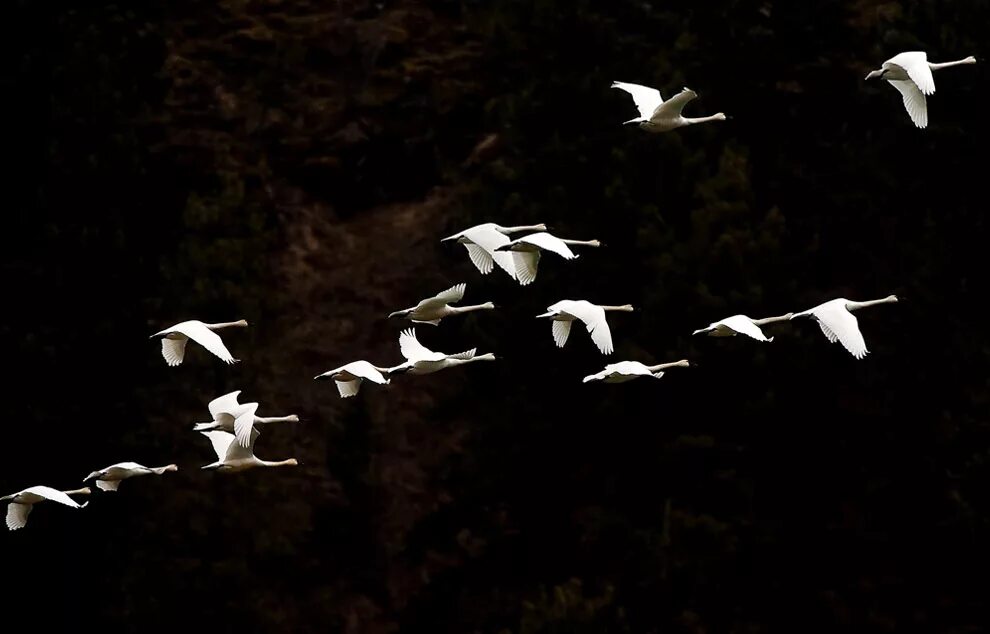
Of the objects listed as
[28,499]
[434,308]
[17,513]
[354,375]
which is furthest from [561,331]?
[17,513]

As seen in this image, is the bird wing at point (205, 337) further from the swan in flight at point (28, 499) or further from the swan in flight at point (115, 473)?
the swan in flight at point (28, 499)

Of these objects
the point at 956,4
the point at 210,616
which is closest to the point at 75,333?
the point at 210,616

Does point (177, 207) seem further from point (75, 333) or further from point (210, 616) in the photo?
point (210, 616)

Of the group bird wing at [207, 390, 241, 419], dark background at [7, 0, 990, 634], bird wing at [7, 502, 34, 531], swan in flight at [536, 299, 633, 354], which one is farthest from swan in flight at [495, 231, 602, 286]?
dark background at [7, 0, 990, 634]

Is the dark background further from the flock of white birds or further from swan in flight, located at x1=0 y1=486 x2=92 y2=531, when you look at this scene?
swan in flight, located at x1=0 y1=486 x2=92 y2=531

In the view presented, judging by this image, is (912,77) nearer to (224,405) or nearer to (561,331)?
(561,331)

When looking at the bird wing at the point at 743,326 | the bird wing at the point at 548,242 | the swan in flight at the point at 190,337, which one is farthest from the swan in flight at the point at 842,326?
the swan in flight at the point at 190,337
